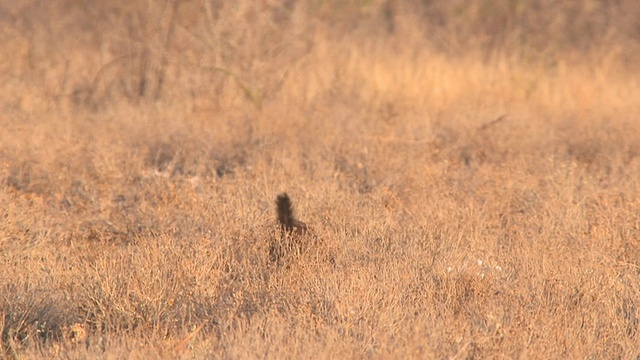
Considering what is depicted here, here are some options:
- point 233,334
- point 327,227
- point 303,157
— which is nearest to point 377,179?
point 303,157

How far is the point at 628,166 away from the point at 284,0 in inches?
218

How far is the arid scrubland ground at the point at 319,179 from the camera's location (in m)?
3.64

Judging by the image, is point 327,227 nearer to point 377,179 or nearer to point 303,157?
point 377,179

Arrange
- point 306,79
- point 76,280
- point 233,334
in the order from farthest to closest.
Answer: point 306,79 → point 76,280 → point 233,334

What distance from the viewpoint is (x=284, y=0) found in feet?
34.9

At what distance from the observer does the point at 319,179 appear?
6.07 m

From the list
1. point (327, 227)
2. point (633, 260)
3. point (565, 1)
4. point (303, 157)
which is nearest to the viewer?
point (633, 260)

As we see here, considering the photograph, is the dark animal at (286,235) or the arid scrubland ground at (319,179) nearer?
the arid scrubland ground at (319,179)

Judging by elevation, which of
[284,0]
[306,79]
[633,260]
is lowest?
[633,260]

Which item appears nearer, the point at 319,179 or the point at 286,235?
the point at 286,235

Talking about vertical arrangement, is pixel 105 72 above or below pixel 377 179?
above

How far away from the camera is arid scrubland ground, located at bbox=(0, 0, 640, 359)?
11.9ft

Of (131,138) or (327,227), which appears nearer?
(327,227)

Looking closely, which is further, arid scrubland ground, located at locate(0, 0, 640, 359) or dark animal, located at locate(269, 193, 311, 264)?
dark animal, located at locate(269, 193, 311, 264)
